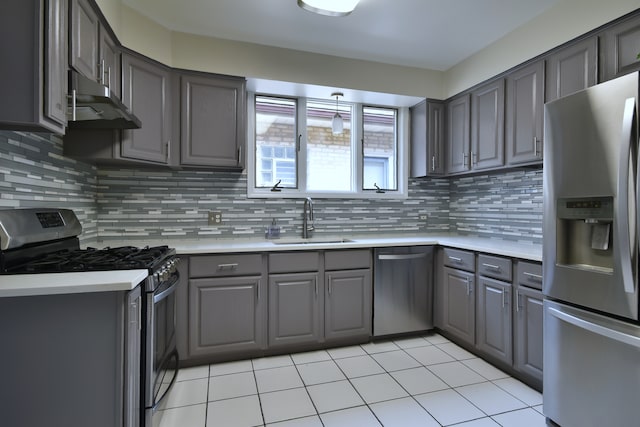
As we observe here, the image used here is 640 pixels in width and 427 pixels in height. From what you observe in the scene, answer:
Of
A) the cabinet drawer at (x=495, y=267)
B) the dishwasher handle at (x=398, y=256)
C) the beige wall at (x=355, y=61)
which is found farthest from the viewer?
the dishwasher handle at (x=398, y=256)

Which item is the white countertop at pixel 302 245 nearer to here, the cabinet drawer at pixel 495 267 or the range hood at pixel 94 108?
the cabinet drawer at pixel 495 267

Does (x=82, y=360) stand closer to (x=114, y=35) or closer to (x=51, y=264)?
(x=51, y=264)

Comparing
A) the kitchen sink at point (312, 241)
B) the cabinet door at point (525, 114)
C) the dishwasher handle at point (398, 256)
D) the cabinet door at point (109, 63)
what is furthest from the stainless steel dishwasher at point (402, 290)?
the cabinet door at point (109, 63)

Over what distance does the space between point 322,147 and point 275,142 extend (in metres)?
0.49

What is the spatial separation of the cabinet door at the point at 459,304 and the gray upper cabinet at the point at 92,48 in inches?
113

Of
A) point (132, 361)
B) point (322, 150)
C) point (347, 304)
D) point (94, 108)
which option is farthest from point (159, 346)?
point (322, 150)

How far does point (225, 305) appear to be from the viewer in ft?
8.05

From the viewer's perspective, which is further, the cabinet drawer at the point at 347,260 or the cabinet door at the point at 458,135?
the cabinet door at the point at 458,135

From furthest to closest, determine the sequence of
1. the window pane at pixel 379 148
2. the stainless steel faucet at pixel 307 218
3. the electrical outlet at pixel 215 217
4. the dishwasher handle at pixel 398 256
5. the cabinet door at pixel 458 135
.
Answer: the window pane at pixel 379 148 → the stainless steel faucet at pixel 307 218 → the cabinet door at pixel 458 135 → the electrical outlet at pixel 215 217 → the dishwasher handle at pixel 398 256

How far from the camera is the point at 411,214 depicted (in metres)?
3.62

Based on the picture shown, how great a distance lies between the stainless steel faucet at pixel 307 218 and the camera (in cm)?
317

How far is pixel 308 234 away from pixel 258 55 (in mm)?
1632

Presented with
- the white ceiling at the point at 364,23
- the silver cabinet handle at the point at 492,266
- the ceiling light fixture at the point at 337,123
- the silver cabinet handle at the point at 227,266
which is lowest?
the silver cabinet handle at the point at 227,266

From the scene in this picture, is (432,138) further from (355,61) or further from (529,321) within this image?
(529,321)
